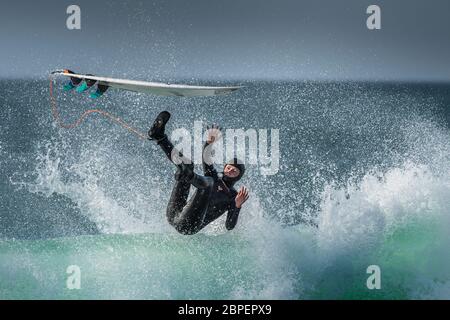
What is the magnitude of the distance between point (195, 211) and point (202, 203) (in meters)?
0.14

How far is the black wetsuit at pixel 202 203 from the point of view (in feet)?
29.3

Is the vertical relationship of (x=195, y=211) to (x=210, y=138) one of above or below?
below

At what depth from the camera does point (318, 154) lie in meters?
28.4

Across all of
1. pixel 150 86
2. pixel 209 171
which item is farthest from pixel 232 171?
pixel 150 86

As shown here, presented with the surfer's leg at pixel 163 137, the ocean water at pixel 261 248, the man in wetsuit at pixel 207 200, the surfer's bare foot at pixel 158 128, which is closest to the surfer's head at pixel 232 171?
the man in wetsuit at pixel 207 200

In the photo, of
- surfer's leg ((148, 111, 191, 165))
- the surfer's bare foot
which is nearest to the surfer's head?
surfer's leg ((148, 111, 191, 165))

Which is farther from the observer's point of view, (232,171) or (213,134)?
(232,171)

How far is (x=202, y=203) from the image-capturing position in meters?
8.95

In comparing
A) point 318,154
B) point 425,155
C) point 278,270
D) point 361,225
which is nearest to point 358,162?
point 318,154

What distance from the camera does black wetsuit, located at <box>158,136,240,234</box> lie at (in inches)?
352

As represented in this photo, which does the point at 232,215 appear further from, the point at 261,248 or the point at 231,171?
the point at 261,248

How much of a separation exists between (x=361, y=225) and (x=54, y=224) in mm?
11390

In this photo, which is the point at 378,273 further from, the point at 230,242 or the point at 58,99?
the point at 58,99

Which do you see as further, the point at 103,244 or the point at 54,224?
the point at 54,224
